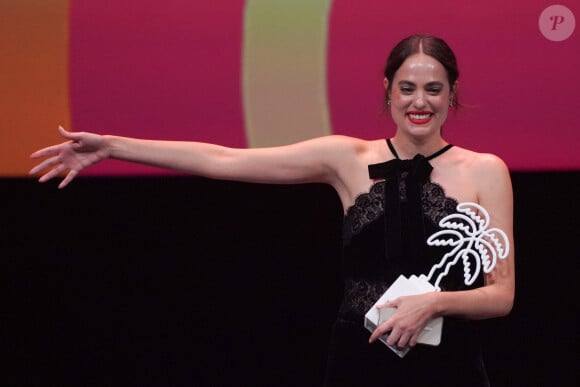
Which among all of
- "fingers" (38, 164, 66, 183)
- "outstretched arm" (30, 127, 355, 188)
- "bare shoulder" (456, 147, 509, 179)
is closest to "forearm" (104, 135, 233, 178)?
"outstretched arm" (30, 127, 355, 188)

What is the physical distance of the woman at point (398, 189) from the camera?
90.0 inches

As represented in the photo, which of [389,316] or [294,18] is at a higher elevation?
[294,18]

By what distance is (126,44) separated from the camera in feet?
10.2

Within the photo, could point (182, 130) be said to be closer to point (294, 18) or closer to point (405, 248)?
point (294, 18)

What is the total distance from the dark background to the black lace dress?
3.49ft

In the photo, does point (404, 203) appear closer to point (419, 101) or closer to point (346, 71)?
point (419, 101)

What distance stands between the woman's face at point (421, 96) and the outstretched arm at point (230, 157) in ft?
0.52

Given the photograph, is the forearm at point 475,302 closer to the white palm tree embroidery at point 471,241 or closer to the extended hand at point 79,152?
the white palm tree embroidery at point 471,241

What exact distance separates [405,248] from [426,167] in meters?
0.19

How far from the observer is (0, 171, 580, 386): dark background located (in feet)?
11.1

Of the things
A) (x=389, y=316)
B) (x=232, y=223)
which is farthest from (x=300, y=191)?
(x=389, y=316)

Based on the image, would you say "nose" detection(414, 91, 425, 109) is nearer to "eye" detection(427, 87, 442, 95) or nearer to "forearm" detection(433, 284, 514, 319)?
"eye" detection(427, 87, 442, 95)

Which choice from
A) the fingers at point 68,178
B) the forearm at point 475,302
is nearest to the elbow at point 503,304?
the forearm at point 475,302

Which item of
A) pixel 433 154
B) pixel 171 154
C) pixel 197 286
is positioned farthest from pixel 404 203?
pixel 197 286
